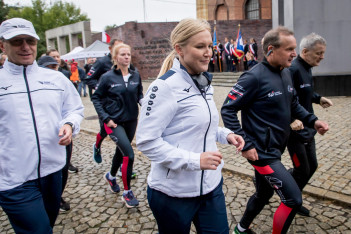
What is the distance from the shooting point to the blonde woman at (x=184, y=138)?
6.10 ft

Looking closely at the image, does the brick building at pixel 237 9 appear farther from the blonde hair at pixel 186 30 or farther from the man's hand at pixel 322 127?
the blonde hair at pixel 186 30

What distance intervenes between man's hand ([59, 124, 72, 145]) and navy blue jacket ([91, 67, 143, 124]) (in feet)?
5.72

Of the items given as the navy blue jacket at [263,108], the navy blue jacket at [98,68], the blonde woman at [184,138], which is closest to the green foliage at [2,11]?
the navy blue jacket at [98,68]

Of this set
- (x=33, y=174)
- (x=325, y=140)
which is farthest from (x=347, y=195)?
(x=33, y=174)

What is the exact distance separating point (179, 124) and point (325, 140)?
5416mm

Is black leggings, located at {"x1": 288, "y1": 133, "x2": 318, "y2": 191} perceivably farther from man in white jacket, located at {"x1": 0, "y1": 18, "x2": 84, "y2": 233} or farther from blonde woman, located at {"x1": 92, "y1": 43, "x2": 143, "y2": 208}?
man in white jacket, located at {"x1": 0, "y1": 18, "x2": 84, "y2": 233}

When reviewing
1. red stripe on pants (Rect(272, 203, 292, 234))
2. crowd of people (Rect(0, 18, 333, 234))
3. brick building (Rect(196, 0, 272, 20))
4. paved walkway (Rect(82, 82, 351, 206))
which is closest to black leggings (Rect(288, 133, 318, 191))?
crowd of people (Rect(0, 18, 333, 234))

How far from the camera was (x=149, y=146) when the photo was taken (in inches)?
73.5

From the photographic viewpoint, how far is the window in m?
30.8

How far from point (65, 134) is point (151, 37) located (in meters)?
21.3

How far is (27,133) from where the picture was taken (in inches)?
87.4

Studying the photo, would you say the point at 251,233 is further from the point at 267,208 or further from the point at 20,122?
the point at 20,122

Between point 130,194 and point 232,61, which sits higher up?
point 232,61

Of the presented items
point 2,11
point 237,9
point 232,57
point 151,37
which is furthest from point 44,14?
point 232,57
